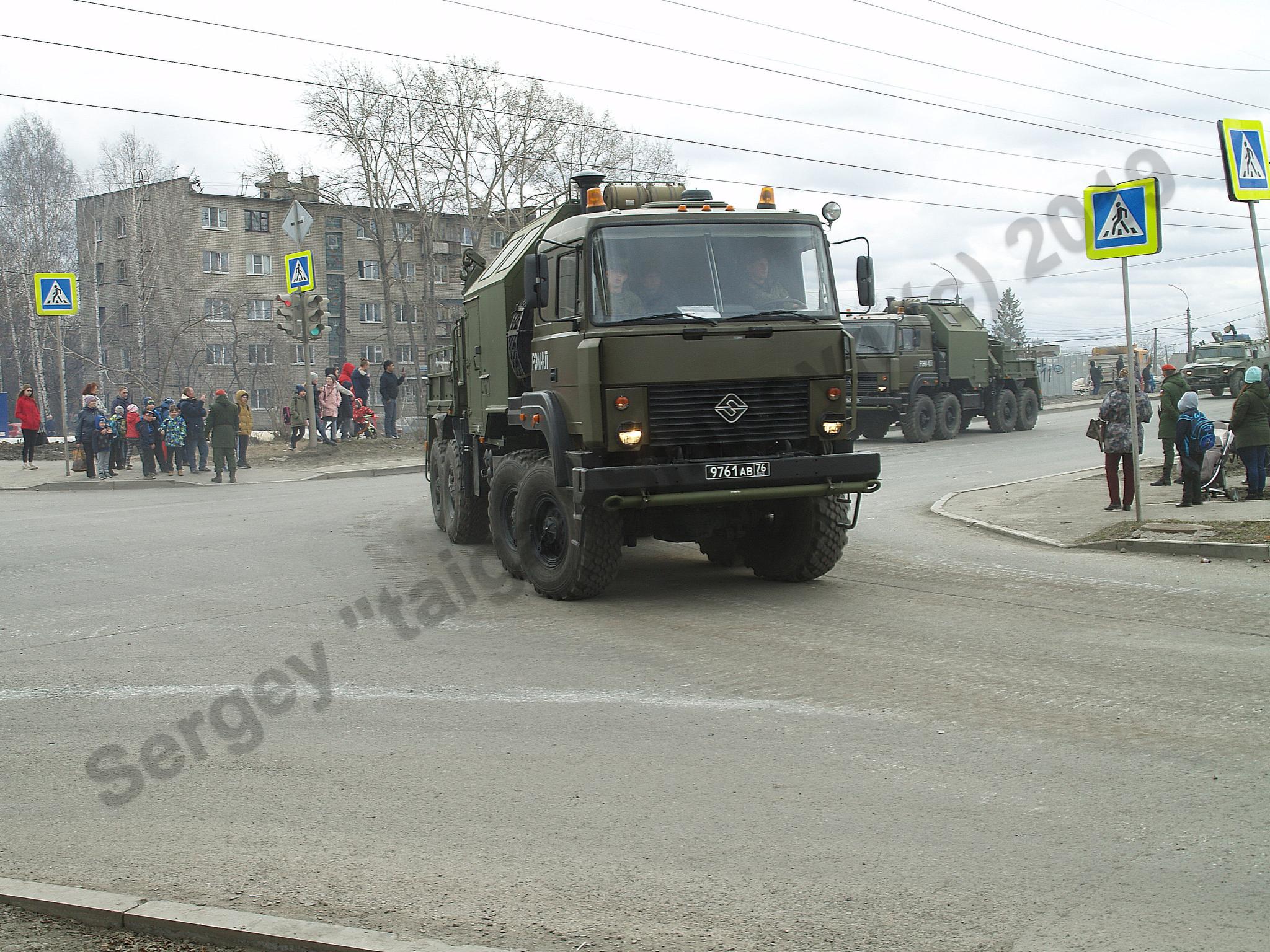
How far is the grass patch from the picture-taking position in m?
10.9

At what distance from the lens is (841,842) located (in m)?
4.25

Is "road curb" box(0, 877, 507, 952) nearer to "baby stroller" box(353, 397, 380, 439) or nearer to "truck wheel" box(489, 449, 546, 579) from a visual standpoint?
"truck wheel" box(489, 449, 546, 579)

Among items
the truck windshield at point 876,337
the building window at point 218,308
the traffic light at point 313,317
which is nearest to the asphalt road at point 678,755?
the traffic light at point 313,317

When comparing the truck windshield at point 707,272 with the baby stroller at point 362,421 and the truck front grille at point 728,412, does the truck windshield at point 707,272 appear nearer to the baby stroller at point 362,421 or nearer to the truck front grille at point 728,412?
the truck front grille at point 728,412

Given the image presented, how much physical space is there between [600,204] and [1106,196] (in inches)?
211

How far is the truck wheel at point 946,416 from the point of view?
96.8 ft

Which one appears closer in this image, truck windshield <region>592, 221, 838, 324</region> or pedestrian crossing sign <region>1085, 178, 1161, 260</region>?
truck windshield <region>592, 221, 838, 324</region>

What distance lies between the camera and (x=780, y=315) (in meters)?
9.28

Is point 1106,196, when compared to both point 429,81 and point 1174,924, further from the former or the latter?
point 429,81

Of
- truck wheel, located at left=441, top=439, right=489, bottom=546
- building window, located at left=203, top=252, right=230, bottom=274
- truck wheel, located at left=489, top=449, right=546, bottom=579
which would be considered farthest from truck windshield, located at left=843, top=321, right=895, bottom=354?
building window, located at left=203, top=252, right=230, bottom=274

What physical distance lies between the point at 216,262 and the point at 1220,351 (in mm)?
54017

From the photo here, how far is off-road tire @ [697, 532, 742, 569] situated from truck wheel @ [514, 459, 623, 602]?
1.49m

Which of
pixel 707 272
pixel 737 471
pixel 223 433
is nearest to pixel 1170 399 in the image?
pixel 707 272

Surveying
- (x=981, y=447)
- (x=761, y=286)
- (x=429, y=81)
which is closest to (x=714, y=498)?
(x=761, y=286)
